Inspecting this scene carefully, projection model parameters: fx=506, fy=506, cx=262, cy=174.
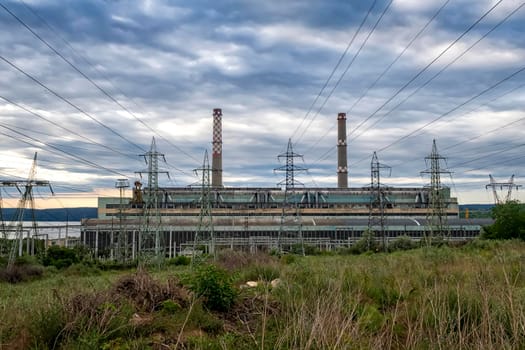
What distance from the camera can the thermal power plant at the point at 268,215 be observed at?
158 feet

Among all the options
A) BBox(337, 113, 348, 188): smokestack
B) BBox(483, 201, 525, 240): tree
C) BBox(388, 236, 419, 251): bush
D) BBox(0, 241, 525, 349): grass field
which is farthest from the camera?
BBox(337, 113, 348, 188): smokestack

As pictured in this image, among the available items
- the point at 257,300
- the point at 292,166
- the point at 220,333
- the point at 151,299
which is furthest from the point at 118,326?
the point at 292,166

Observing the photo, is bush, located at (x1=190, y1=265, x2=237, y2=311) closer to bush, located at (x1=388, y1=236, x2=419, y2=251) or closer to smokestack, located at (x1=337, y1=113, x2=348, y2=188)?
bush, located at (x1=388, y1=236, x2=419, y2=251)

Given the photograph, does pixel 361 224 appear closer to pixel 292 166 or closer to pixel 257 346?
pixel 292 166

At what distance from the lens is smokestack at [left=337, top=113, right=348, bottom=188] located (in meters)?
72.2

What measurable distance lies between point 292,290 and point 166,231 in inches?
1704

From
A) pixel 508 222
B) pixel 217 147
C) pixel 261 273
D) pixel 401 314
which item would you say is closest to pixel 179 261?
pixel 508 222

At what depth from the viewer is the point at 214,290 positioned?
291 inches

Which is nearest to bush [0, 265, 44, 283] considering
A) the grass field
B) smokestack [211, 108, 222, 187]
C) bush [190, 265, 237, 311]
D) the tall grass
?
the tall grass

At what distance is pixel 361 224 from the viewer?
54125 mm

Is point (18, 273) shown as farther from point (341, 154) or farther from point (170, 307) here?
point (341, 154)

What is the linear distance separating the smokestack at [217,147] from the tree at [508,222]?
4102 centimetres

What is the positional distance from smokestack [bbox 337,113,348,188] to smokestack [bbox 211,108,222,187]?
17.0 meters

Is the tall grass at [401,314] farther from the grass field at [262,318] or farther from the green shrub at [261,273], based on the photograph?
the green shrub at [261,273]
